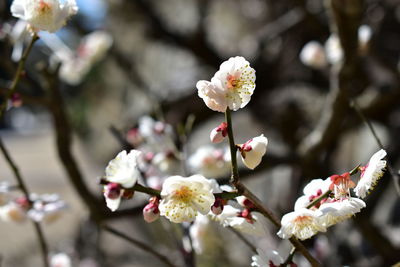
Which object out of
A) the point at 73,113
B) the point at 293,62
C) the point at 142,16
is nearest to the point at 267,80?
the point at 293,62

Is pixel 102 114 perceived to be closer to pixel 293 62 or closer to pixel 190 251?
pixel 293 62

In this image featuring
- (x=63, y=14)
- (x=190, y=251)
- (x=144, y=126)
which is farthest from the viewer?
(x=144, y=126)

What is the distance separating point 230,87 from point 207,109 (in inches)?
75.2

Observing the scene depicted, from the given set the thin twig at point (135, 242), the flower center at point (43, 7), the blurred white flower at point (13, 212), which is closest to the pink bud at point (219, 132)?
the thin twig at point (135, 242)

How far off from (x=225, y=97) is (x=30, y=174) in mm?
3237

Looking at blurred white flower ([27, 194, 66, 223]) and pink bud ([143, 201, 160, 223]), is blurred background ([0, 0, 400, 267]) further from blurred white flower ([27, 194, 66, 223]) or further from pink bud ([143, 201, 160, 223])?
pink bud ([143, 201, 160, 223])

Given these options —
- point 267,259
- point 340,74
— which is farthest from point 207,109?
point 267,259

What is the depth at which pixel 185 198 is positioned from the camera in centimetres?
68

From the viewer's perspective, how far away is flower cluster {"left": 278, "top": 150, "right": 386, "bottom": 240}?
661mm

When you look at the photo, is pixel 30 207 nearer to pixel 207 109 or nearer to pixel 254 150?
pixel 254 150

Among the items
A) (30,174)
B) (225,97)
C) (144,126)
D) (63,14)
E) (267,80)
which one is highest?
(63,14)

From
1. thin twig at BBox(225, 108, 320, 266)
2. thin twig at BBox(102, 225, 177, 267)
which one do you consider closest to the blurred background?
thin twig at BBox(102, 225, 177, 267)

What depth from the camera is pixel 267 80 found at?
2.70 metres

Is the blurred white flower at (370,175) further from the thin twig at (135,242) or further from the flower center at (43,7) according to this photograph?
the flower center at (43,7)
